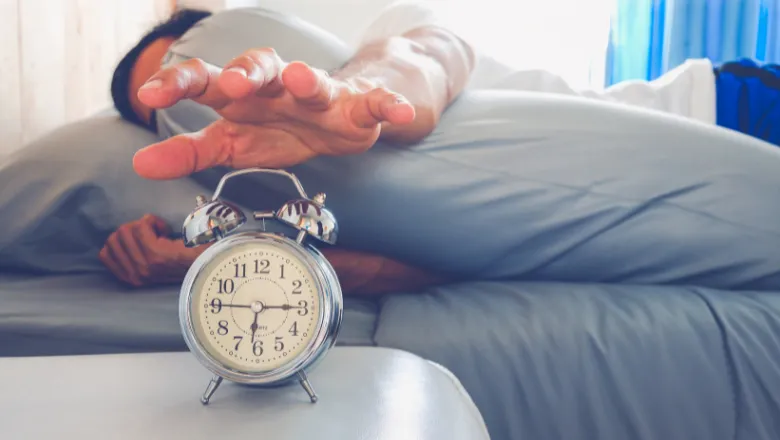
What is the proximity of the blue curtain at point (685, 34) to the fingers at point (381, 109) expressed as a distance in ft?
8.42

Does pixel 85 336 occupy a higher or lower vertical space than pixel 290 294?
lower

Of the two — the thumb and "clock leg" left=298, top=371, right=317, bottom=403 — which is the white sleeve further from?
"clock leg" left=298, top=371, right=317, bottom=403

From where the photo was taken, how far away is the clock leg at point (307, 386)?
0.54 metres

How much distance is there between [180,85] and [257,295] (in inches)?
7.5

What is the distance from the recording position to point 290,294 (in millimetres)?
594

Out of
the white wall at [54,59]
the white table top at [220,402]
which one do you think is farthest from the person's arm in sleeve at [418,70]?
the white wall at [54,59]

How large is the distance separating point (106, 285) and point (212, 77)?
510 mm

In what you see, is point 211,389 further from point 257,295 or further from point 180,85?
point 180,85

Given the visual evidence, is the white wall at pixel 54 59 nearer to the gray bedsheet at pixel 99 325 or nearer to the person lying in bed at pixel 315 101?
the person lying in bed at pixel 315 101

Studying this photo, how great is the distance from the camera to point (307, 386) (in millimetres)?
545

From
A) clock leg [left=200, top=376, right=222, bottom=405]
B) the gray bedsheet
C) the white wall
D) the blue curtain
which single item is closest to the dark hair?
the white wall

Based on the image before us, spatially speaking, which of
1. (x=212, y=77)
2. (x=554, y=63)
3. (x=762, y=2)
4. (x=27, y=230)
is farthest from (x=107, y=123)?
(x=762, y=2)

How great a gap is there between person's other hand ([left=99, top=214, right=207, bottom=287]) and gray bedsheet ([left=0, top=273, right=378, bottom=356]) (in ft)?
0.25

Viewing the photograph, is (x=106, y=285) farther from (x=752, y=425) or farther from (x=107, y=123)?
(x=752, y=425)
